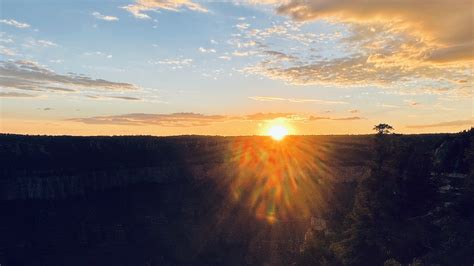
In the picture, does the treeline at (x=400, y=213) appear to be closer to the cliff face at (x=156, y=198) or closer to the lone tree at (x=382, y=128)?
the lone tree at (x=382, y=128)

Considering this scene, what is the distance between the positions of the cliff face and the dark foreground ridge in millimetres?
253

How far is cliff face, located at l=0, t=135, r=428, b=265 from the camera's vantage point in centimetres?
9106

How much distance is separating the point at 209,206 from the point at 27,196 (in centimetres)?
4032

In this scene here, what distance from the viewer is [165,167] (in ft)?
403

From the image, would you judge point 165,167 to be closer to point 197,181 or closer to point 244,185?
point 197,181

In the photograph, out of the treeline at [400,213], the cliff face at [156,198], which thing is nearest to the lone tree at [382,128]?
the treeline at [400,213]

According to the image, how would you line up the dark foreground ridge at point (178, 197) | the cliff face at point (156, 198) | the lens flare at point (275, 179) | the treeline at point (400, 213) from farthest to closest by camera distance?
the lens flare at point (275, 179) → the cliff face at point (156, 198) → the dark foreground ridge at point (178, 197) → the treeline at point (400, 213)

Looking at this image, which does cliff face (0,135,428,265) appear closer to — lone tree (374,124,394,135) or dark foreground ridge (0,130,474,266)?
dark foreground ridge (0,130,474,266)

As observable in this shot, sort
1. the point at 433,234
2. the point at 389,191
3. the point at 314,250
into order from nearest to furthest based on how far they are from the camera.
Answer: the point at 433,234 → the point at 389,191 → the point at 314,250

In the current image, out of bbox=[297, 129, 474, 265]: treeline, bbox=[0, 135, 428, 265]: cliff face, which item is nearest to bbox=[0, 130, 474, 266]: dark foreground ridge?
bbox=[0, 135, 428, 265]: cliff face

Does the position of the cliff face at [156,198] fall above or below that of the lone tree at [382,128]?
below

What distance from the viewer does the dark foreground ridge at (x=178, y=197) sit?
285 ft

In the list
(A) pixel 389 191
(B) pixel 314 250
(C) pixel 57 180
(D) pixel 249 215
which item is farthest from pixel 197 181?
(A) pixel 389 191

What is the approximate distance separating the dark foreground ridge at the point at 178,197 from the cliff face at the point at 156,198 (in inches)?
10.0
